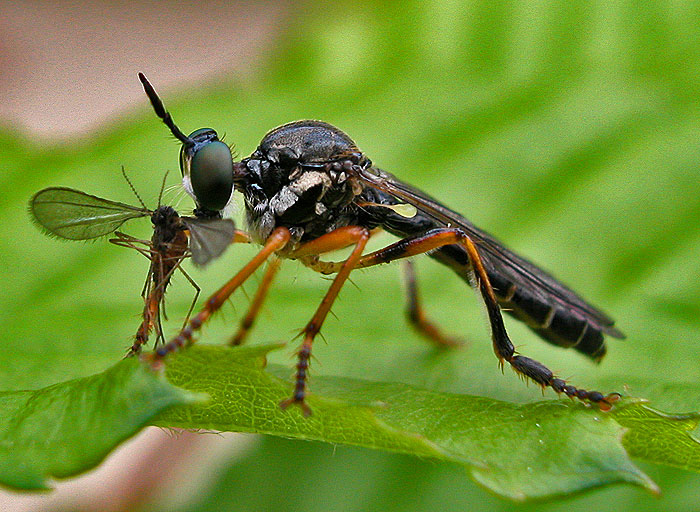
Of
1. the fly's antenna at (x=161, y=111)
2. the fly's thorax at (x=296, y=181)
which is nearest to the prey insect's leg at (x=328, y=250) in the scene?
the fly's thorax at (x=296, y=181)

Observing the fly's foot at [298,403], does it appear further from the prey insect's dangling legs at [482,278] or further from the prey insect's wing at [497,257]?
the prey insect's wing at [497,257]

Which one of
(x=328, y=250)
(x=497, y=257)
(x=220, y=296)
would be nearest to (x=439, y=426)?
(x=220, y=296)

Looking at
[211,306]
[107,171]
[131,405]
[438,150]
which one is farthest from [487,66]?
[131,405]

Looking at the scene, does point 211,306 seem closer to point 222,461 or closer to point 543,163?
point 222,461

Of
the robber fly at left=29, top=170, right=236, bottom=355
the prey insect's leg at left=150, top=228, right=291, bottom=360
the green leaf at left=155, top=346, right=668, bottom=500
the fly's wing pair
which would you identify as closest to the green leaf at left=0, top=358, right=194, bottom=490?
the green leaf at left=155, top=346, right=668, bottom=500

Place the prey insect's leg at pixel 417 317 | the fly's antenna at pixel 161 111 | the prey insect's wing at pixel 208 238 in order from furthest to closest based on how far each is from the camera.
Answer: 1. the prey insect's leg at pixel 417 317
2. the fly's antenna at pixel 161 111
3. the prey insect's wing at pixel 208 238

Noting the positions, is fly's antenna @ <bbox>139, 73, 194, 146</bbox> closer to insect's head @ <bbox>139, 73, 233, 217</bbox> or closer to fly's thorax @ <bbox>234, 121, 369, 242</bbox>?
insect's head @ <bbox>139, 73, 233, 217</bbox>
